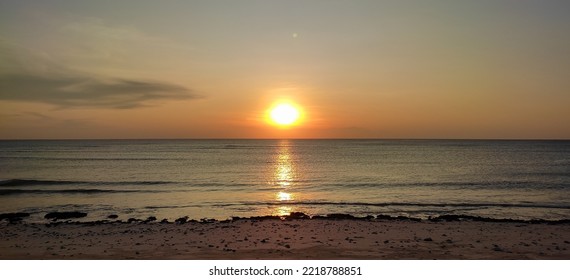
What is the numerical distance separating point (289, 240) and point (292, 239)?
0.19m

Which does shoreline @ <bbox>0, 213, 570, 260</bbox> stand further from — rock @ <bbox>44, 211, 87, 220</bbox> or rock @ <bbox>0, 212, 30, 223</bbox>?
rock @ <bbox>44, 211, 87, 220</bbox>

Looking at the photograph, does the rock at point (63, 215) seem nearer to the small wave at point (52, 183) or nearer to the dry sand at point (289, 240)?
the dry sand at point (289, 240)

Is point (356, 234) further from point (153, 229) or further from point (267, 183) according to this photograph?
point (267, 183)

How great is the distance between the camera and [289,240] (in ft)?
47.0

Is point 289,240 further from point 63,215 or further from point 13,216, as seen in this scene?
point 13,216

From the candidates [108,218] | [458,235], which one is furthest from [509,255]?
[108,218]

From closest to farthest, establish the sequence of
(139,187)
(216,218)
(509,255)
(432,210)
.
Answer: (509,255) → (216,218) → (432,210) → (139,187)

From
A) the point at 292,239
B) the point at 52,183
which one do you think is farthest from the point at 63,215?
the point at 52,183

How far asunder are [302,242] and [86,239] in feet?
25.3

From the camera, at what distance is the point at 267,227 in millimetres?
17078

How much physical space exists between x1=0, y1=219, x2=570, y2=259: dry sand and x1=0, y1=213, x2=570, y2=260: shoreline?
28mm

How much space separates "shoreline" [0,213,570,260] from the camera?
12562mm

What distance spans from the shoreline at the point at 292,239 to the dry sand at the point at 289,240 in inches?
1.1

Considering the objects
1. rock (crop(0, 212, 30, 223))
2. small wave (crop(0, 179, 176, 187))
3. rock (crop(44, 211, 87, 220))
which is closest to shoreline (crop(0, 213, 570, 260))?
rock (crop(0, 212, 30, 223))
